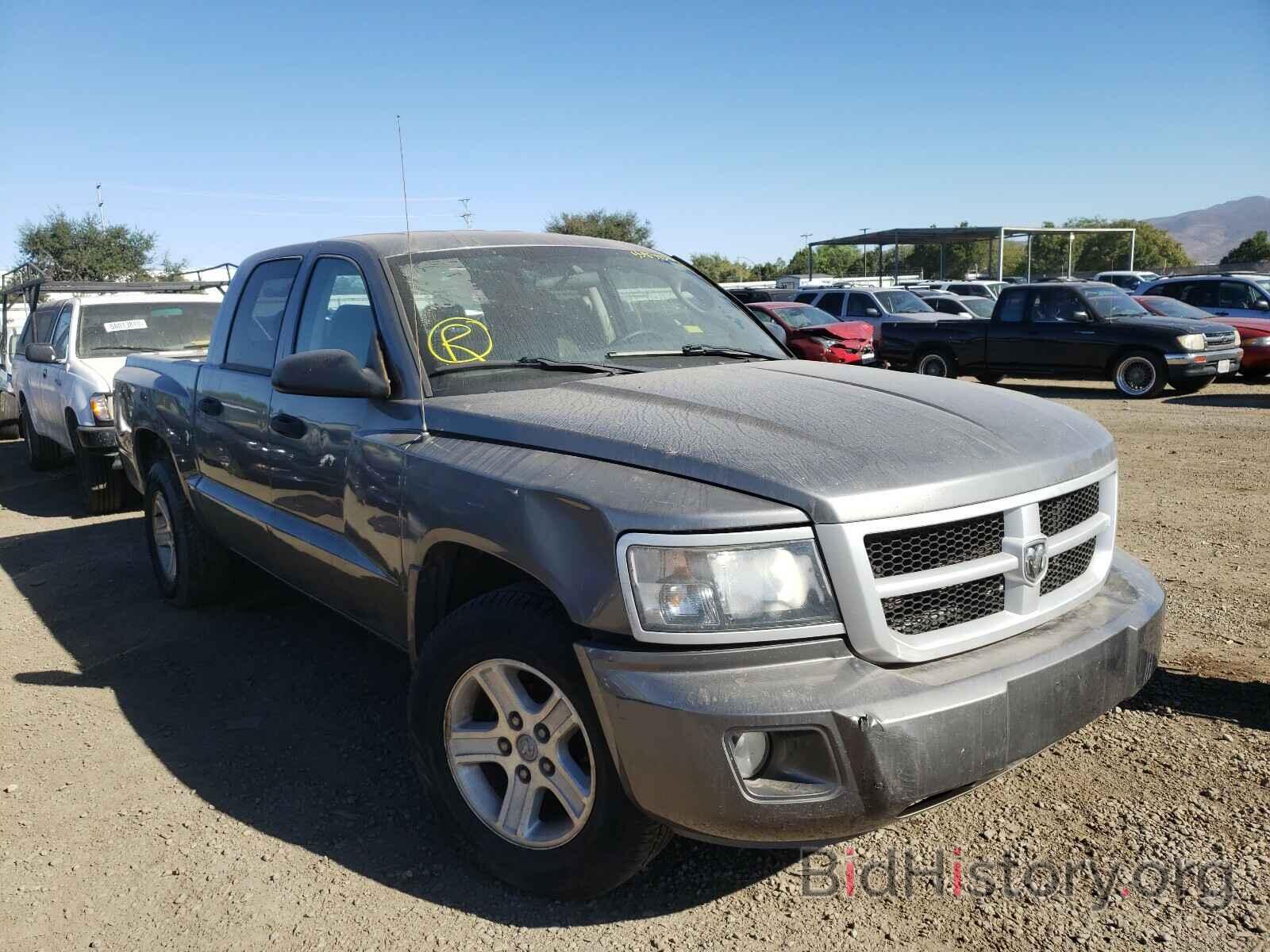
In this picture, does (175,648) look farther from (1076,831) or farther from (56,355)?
(56,355)

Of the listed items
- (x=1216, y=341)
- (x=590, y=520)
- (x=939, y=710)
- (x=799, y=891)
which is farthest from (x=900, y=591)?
(x=1216, y=341)

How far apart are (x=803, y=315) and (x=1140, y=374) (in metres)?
6.18

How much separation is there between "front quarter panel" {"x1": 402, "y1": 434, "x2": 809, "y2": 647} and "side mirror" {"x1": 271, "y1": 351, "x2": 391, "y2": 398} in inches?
15.9

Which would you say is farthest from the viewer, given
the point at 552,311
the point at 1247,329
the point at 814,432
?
the point at 1247,329

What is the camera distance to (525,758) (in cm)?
271

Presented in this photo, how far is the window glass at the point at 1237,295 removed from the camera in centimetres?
1678

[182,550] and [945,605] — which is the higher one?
[945,605]

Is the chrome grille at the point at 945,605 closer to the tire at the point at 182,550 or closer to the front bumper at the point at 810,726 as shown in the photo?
the front bumper at the point at 810,726

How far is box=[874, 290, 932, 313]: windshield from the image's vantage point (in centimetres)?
2136

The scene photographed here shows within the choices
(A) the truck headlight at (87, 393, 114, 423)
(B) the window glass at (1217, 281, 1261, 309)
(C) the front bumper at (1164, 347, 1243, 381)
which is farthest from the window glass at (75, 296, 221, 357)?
(B) the window glass at (1217, 281, 1261, 309)

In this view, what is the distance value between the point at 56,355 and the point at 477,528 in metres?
8.16

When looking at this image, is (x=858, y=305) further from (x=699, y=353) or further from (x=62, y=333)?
(x=699, y=353)

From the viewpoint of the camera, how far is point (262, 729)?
396cm

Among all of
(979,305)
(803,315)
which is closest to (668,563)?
(803,315)
